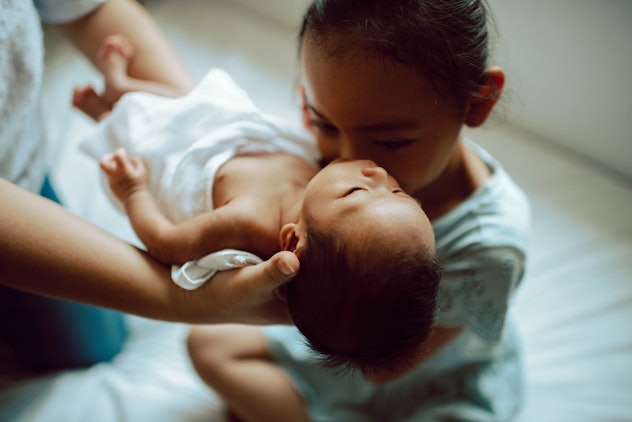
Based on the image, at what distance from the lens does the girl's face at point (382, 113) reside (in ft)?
1.95

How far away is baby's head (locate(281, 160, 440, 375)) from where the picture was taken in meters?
0.57

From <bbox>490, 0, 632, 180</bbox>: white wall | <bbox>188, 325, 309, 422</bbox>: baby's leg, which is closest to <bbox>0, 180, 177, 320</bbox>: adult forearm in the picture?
<bbox>188, 325, 309, 422</bbox>: baby's leg

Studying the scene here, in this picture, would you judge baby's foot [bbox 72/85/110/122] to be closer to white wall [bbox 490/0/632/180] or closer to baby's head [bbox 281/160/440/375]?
baby's head [bbox 281/160/440/375]

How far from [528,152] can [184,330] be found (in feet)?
2.94

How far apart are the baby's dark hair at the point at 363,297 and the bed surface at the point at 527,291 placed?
0.45m

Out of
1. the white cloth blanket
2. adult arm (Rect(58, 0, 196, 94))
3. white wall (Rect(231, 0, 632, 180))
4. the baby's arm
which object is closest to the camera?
the baby's arm

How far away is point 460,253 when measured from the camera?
2.50ft

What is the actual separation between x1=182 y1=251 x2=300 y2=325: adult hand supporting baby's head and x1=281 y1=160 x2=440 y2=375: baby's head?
4 centimetres

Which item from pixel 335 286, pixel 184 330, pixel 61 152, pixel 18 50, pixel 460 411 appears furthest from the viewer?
pixel 61 152

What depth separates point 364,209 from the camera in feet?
1.87

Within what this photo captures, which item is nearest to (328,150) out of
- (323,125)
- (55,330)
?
(323,125)

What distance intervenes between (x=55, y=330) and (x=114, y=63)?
1.47 ft

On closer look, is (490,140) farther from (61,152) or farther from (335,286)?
(61,152)

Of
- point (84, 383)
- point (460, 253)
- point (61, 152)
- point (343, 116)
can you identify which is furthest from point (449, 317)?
point (61, 152)
